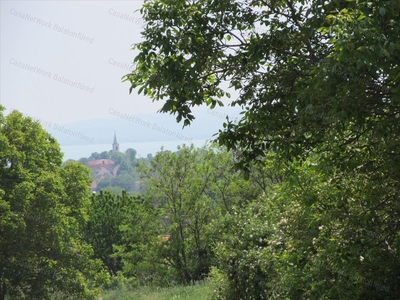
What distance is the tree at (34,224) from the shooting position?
27.4 metres

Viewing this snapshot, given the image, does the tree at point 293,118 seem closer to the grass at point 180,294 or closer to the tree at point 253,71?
the tree at point 253,71

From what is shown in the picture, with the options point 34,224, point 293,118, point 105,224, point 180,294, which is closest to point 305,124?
point 293,118

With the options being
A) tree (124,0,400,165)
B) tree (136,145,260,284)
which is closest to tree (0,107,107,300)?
tree (136,145,260,284)

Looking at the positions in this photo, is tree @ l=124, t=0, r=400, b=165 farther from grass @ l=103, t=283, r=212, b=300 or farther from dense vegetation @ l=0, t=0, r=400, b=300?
grass @ l=103, t=283, r=212, b=300

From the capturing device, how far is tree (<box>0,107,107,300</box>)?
90.0 ft

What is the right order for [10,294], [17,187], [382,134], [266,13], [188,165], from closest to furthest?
[382,134] → [266,13] → [17,187] → [10,294] → [188,165]

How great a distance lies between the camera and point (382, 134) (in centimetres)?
722

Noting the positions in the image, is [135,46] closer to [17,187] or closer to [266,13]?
[266,13]

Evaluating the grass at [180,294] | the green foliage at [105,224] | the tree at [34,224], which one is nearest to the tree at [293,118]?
the grass at [180,294]

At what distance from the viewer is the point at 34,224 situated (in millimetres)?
28344

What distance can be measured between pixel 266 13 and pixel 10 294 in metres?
23.4

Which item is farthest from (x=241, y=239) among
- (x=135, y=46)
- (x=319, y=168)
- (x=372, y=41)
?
(x=372, y=41)

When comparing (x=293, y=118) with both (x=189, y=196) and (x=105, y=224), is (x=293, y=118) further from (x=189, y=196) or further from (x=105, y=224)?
(x=105, y=224)

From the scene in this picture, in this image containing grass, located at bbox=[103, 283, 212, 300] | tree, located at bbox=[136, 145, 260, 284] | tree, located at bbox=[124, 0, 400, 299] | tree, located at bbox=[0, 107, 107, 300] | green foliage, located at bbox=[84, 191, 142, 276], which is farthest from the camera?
green foliage, located at bbox=[84, 191, 142, 276]
